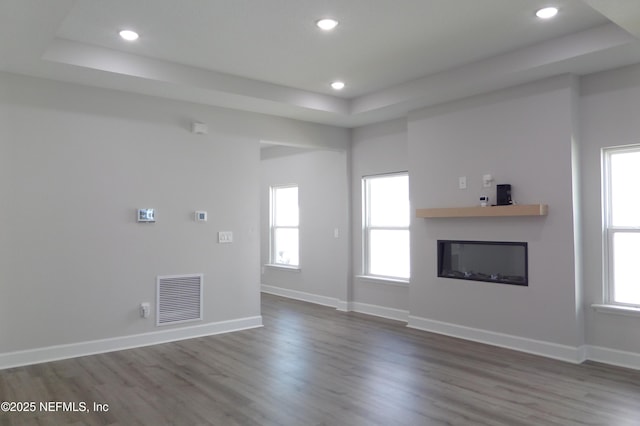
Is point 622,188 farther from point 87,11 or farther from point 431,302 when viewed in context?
point 87,11

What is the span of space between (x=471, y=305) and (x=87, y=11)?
4.45 m

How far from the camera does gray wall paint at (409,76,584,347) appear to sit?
4.32 meters

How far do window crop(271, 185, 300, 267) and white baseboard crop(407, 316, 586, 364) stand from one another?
288 cm

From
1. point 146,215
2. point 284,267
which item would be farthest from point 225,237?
point 284,267

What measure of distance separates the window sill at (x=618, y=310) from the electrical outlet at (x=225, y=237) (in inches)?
150

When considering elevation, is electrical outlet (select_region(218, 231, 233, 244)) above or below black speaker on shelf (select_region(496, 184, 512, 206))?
below

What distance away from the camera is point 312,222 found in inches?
292

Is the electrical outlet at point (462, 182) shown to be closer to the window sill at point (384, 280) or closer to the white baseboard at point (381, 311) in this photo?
the window sill at point (384, 280)

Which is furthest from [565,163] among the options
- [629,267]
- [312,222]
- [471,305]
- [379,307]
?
[312,222]

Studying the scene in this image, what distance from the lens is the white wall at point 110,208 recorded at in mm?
4199

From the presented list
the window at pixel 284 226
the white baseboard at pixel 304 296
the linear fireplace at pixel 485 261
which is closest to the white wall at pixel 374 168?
the white baseboard at pixel 304 296

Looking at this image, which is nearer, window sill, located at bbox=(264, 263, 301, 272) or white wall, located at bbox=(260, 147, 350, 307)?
white wall, located at bbox=(260, 147, 350, 307)

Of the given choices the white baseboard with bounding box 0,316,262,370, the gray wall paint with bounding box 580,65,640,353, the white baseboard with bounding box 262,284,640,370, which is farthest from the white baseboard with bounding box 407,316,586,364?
the white baseboard with bounding box 0,316,262,370

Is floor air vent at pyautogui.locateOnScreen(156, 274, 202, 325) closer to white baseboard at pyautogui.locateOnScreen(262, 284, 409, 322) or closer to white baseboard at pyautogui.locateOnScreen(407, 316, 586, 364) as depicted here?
white baseboard at pyautogui.locateOnScreen(262, 284, 409, 322)
